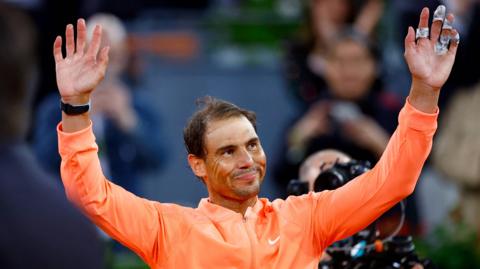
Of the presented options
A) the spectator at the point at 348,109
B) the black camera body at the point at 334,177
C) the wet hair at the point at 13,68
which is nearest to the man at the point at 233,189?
the black camera body at the point at 334,177

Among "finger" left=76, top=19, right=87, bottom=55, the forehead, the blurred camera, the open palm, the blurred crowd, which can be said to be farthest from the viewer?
the blurred camera

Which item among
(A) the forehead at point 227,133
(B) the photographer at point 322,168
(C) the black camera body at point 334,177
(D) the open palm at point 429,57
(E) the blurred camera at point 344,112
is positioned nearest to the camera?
(D) the open palm at point 429,57

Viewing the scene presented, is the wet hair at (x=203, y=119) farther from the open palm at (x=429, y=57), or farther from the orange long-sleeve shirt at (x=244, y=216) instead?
the open palm at (x=429, y=57)

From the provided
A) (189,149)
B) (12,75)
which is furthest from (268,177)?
(12,75)

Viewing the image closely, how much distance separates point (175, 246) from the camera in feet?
18.0

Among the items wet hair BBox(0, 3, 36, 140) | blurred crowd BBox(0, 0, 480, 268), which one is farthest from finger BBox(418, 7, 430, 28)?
blurred crowd BBox(0, 0, 480, 268)

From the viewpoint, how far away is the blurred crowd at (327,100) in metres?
9.23

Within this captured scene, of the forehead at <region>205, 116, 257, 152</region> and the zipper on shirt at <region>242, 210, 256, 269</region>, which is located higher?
the forehead at <region>205, 116, 257, 152</region>

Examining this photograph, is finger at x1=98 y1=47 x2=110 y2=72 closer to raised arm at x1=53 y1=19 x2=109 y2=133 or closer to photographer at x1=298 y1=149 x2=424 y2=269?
raised arm at x1=53 y1=19 x2=109 y2=133

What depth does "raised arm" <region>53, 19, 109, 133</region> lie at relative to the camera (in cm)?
531

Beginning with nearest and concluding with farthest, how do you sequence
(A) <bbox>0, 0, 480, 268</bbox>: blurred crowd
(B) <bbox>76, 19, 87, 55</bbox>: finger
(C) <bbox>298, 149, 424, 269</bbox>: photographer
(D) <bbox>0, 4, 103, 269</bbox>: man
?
(D) <bbox>0, 4, 103, 269</bbox>: man
(B) <bbox>76, 19, 87, 55</bbox>: finger
(C) <bbox>298, 149, 424, 269</bbox>: photographer
(A) <bbox>0, 0, 480, 268</bbox>: blurred crowd

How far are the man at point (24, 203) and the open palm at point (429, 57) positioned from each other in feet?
6.96

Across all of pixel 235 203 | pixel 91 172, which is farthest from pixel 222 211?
pixel 91 172

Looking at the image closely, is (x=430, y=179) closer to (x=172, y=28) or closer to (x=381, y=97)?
(x=381, y=97)
